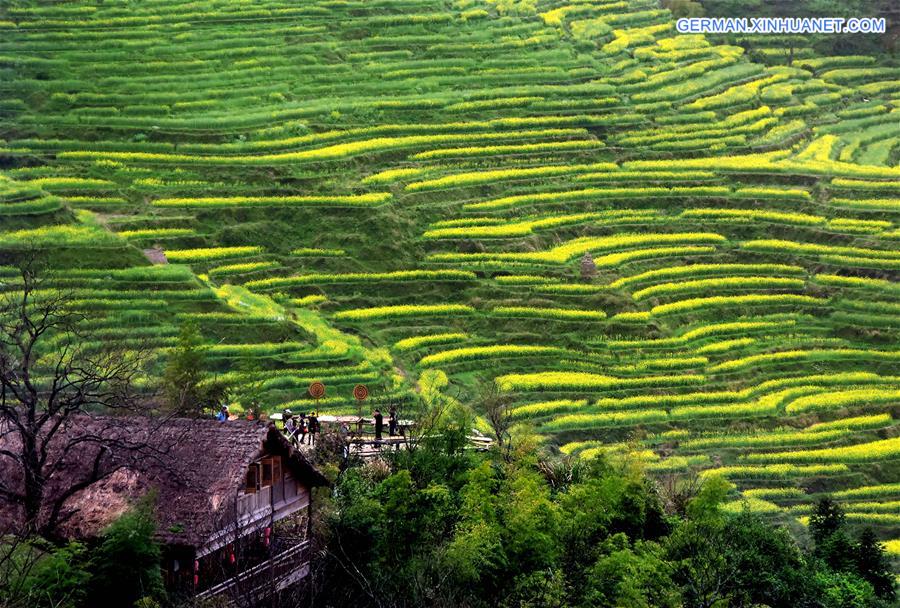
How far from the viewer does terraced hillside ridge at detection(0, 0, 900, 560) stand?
3909cm

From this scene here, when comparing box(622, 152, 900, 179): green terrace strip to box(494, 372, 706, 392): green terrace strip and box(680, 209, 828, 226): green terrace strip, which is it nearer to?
box(680, 209, 828, 226): green terrace strip

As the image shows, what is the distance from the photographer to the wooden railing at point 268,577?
2045 centimetres

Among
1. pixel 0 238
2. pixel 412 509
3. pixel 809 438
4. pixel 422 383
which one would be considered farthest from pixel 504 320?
pixel 412 509

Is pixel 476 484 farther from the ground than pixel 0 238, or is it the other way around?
pixel 0 238

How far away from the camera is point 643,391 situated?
40281 millimetres

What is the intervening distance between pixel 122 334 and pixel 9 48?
77.6 feet

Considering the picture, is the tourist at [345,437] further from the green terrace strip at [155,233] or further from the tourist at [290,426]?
the green terrace strip at [155,233]

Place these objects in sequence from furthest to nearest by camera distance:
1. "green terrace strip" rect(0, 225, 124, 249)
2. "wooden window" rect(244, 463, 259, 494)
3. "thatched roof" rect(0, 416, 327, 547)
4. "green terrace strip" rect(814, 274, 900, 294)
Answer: "green terrace strip" rect(814, 274, 900, 294) < "green terrace strip" rect(0, 225, 124, 249) < "wooden window" rect(244, 463, 259, 494) < "thatched roof" rect(0, 416, 327, 547)

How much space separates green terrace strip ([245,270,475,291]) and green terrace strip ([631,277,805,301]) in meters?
5.97

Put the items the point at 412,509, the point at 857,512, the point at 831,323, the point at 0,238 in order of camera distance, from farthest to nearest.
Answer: the point at 831,323 < the point at 0,238 < the point at 857,512 < the point at 412,509

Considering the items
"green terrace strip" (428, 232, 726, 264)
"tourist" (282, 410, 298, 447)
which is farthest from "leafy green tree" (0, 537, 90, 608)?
"green terrace strip" (428, 232, 726, 264)

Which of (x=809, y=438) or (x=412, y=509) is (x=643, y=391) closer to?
(x=809, y=438)

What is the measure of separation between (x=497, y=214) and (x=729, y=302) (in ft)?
29.1

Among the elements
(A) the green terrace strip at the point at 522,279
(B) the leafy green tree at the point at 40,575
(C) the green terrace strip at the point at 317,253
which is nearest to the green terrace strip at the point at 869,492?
(A) the green terrace strip at the point at 522,279
